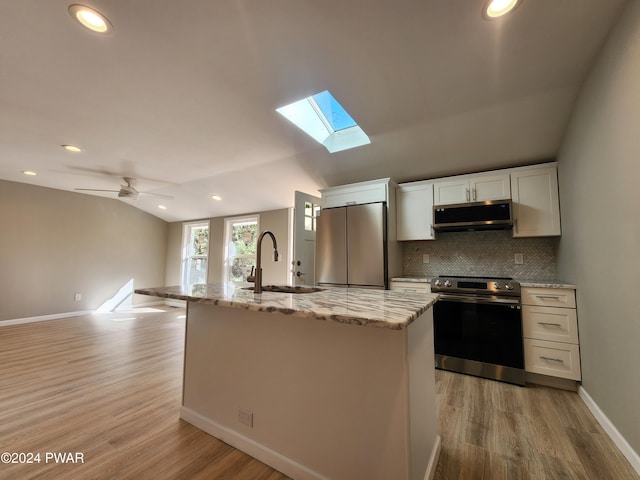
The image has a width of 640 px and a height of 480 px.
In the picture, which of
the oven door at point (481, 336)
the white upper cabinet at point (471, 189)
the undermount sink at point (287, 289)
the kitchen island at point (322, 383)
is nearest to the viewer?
the kitchen island at point (322, 383)

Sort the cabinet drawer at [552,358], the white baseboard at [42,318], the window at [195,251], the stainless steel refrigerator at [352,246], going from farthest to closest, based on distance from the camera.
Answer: the window at [195,251] < the white baseboard at [42,318] < the stainless steel refrigerator at [352,246] < the cabinet drawer at [552,358]

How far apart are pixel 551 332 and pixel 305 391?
7.78 ft

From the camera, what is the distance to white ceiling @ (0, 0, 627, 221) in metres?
1.51

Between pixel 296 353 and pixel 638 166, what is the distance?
195 cm

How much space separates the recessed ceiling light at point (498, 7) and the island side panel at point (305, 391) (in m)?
1.73

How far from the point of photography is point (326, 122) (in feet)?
9.94

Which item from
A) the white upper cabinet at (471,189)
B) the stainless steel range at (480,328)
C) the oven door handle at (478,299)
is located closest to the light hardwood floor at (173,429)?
the stainless steel range at (480,328)

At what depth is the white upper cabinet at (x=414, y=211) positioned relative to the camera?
3189mm

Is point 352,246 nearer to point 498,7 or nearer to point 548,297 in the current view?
point 548,297

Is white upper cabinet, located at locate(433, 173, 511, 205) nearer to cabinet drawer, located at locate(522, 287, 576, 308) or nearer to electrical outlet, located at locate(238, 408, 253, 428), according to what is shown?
cabinet drawer, located at locate(522, 287, 576, 308)

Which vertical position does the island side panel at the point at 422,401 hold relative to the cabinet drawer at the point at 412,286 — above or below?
below

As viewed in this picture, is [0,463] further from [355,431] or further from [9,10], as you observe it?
[9,10]

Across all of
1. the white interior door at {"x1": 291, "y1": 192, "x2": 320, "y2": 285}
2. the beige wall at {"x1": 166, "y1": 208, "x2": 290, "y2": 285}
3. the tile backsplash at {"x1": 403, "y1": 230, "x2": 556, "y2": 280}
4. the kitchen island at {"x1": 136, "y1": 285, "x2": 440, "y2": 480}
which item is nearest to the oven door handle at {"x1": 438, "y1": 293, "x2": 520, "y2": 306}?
the tile backsplash at {"x1": 403, "y1": 230, "x2": 556, "y2": 280}

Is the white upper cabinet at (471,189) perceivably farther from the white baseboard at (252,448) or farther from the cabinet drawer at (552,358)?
the white baseboard at (252,448)
